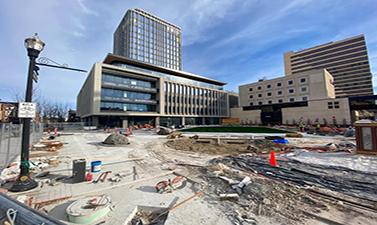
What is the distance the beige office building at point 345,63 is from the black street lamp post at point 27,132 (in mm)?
103561

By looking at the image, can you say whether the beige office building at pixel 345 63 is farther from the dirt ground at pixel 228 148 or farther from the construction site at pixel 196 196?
the construction site at pixel 196 196

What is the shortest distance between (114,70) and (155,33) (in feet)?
209

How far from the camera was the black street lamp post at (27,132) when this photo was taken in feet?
16.5

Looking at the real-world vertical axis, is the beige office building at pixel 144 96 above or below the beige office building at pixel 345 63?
below

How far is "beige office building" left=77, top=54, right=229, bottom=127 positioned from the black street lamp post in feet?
127

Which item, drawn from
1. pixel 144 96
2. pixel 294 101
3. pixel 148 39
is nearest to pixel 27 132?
pixel 144 96

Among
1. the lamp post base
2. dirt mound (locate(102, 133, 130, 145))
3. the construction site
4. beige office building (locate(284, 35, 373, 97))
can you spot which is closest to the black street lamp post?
the lamp post base

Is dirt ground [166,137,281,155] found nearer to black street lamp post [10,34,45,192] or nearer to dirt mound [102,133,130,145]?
dirt mound [102,133,130,145]

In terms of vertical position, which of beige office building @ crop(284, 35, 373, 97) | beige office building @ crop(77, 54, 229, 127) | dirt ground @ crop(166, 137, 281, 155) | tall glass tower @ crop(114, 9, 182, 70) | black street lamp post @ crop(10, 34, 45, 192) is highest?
tall glass tower @ crop(114, 9, 182, 70)

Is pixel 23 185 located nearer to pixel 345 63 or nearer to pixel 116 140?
pixel 116 140

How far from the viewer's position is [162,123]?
53.8 metres

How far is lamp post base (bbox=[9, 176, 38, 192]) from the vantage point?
4903 millimetres

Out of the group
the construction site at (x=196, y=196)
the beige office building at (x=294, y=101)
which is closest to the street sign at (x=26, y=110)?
the construction site at (x=196, y=196)

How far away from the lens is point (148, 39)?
93.2 m
